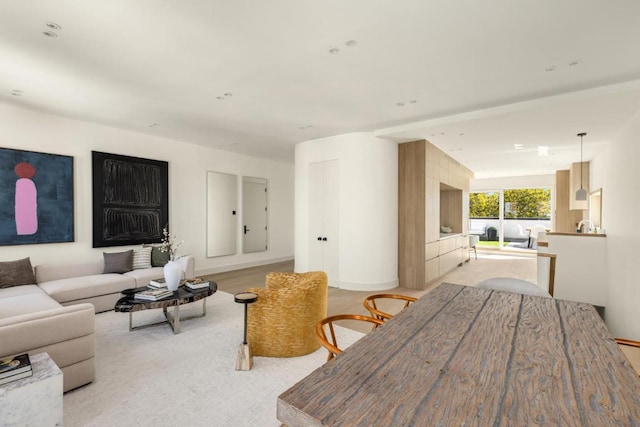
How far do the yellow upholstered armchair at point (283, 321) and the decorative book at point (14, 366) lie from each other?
149cm

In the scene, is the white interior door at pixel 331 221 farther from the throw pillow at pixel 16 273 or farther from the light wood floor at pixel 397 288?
the throw pillow at pixel 16 273

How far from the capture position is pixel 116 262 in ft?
15.0

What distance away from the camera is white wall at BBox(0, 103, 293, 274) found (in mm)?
4273

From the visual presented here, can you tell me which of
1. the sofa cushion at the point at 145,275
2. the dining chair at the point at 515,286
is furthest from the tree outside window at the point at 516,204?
the sofa cushion at the point at 145,275

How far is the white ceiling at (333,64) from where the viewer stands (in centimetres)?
217

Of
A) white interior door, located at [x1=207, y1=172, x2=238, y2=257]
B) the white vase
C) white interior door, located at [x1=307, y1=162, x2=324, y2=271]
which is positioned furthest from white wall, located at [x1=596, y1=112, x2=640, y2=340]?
white interior door, located at [x1=207, y1=172, x2=238, y2=257]

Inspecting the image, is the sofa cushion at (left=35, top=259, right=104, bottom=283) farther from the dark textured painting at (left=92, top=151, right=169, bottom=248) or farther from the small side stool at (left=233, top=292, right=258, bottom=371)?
the small side stool at (left=233, top=292, right=258, bottom=371)

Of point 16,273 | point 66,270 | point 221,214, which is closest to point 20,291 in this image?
A: point 16,273

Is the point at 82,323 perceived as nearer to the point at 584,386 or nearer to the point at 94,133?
the point at 584,386

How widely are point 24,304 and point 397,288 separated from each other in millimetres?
4948

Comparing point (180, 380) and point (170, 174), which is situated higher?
point (170, 174)

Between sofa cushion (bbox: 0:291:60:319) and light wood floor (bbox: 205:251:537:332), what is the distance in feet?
7.78

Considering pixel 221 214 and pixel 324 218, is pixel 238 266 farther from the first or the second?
pixel 324 218

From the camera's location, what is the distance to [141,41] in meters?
2.55
